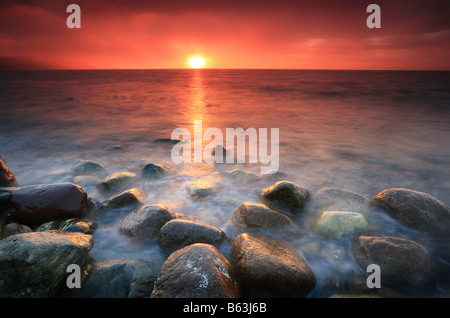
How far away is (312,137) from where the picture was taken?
7.97 metres

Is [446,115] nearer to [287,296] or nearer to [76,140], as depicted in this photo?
[287,296]

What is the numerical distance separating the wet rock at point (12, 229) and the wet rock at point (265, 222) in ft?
8.48

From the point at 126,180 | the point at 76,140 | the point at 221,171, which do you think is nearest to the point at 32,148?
the point at 76,140

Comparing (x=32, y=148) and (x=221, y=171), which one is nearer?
(x=221, y=171)

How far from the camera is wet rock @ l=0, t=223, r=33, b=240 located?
2618 mm

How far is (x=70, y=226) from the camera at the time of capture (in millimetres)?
2887

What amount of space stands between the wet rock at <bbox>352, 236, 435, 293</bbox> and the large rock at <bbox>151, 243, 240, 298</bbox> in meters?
1.49

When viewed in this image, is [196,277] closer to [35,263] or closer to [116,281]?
[116,281]

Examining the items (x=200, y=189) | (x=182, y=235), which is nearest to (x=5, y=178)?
(x=200, y=189)

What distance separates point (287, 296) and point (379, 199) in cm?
240

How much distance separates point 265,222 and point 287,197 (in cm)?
78
